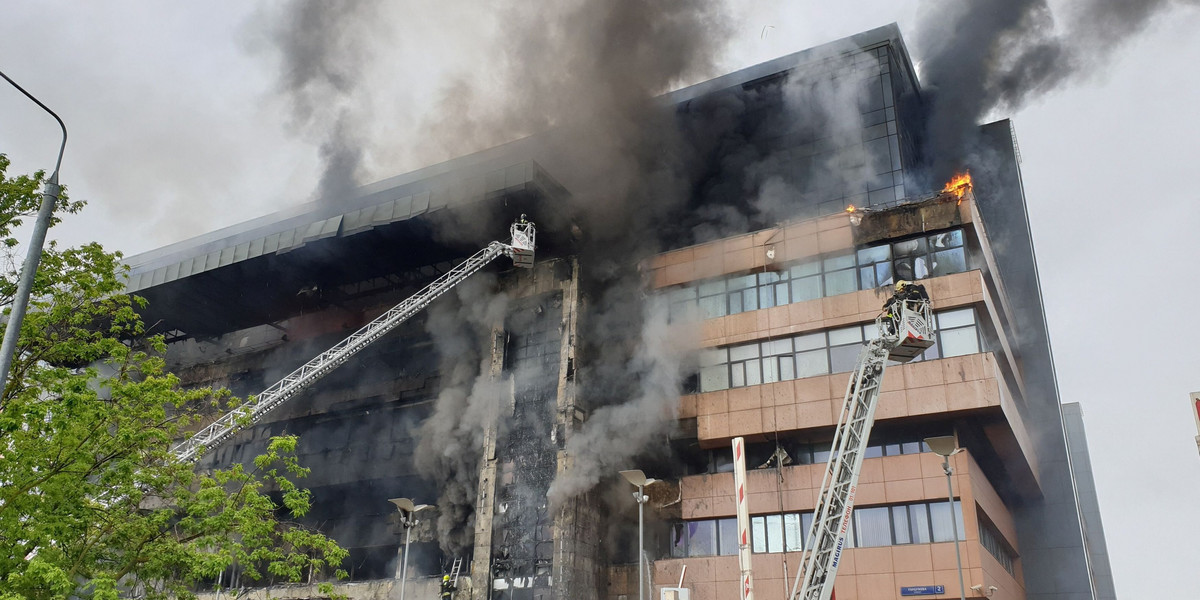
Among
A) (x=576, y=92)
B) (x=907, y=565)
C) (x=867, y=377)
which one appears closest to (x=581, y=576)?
(x=907, y=565)

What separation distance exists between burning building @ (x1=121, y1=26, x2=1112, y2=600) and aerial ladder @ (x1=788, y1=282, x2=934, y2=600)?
876 cm

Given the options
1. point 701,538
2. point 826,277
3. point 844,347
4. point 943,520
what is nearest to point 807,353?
point 844,347

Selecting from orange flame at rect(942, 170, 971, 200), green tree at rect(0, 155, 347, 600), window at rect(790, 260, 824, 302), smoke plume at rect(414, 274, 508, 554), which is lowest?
green tree at rect(0, 155, 347, 600)

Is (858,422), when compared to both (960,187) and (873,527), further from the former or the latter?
(960,187)

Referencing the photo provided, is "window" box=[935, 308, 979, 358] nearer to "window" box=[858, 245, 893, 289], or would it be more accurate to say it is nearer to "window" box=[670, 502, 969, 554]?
"window" box=[858, 245, 893, 289]

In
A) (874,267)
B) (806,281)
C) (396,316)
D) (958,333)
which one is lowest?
(958,333)

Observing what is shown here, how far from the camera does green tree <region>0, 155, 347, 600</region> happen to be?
12727 millimetres

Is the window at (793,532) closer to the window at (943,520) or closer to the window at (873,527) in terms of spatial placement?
the window at (873,527)

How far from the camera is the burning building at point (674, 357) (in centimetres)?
2659

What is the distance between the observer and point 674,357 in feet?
98.8

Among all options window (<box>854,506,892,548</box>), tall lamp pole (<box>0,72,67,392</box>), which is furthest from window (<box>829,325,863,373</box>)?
tall lamp pole (<box>0,72,67,392</box>)

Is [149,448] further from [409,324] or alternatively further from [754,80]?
[754,80]

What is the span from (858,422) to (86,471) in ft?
45.5

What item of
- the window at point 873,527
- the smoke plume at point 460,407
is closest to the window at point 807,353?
the window at point 873,527
